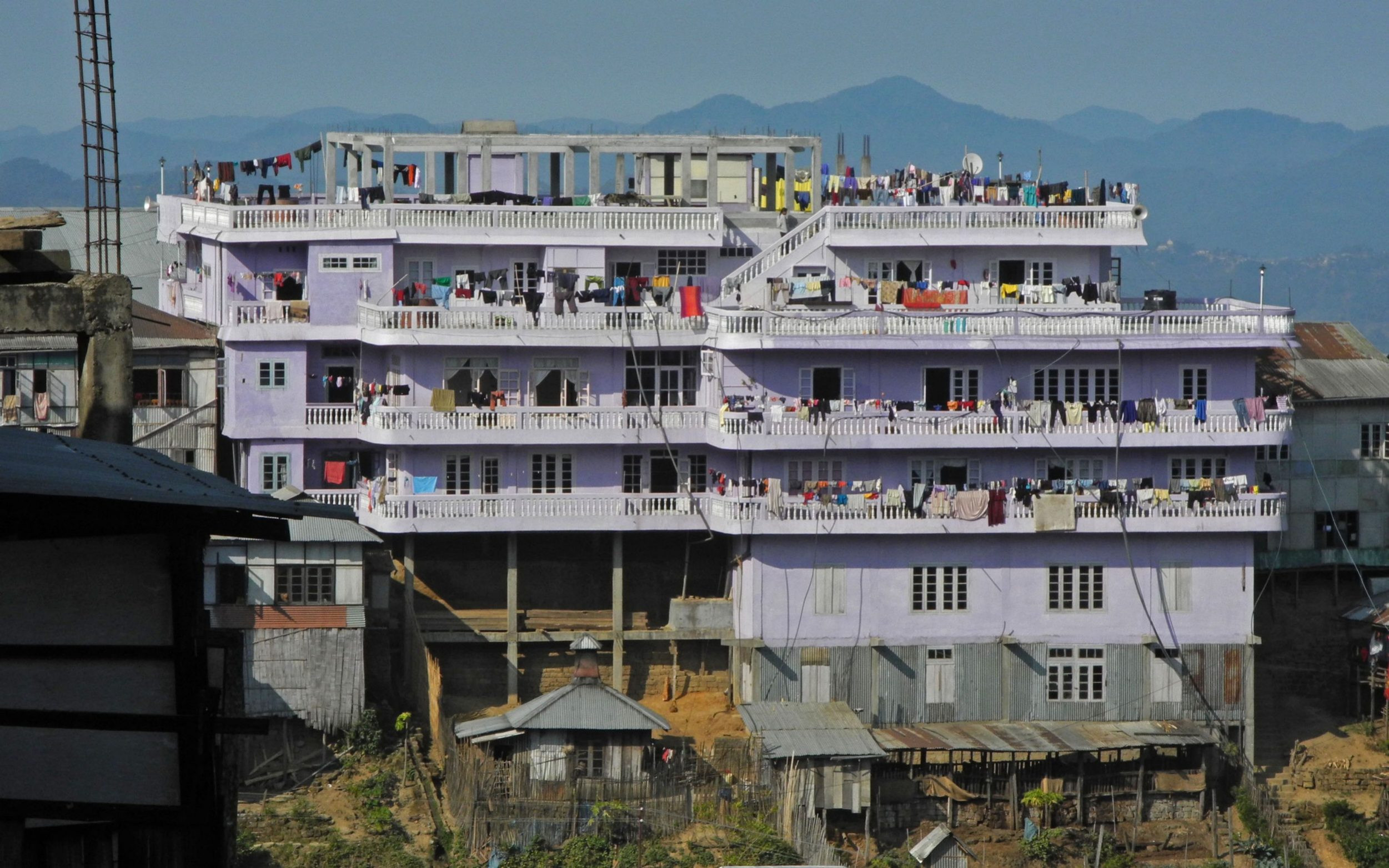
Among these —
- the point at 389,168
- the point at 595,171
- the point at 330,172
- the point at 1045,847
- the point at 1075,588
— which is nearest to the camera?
the point at 1045,847

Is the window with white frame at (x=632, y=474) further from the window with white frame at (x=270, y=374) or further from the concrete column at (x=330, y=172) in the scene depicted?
the concrete column at (x=330, y=172)

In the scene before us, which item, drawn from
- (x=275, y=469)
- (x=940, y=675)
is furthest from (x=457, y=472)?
(x=940, y=675)

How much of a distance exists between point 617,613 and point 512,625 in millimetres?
2660

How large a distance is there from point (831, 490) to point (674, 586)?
19.6 ft

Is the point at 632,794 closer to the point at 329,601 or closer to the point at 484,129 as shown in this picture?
the point at 329,601

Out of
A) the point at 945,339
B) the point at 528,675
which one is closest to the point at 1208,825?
the point at 945,339

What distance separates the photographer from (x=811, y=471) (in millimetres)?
53781

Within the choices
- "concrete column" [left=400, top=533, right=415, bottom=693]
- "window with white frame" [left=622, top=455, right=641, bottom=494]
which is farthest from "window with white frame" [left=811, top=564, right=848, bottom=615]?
"concrete column" [left=400, top=533, right=415, bottom=693]

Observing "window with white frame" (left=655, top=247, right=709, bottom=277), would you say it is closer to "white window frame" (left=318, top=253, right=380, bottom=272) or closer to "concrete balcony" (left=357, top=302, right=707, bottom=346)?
"concrete balcony" (left=357, top=302, right=707, bottom=346)

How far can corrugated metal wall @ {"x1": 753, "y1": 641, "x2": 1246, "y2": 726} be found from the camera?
53.6 metres

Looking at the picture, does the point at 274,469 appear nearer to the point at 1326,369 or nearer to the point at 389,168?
the point at 389,168

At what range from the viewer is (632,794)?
48.6 metres

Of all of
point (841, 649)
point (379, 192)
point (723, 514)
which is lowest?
point (841, 649)

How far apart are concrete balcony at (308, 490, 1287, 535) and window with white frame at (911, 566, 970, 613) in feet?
3.75
